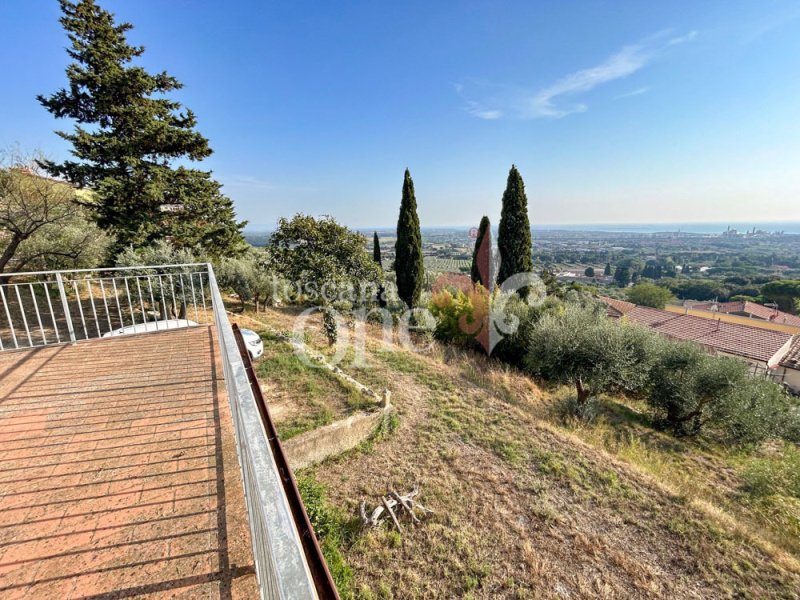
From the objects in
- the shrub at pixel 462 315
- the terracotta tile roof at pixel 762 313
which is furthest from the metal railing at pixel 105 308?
the terracotta tile roof at pixel 762 313

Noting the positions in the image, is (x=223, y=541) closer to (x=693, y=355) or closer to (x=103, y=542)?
(x=103, y=542)

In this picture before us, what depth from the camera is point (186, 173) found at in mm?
10078

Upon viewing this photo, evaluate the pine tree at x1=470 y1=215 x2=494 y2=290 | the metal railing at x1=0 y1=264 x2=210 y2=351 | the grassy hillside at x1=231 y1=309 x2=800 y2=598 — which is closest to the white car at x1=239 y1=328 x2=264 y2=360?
the grassy hillside at x1=231 y1=309 x2=800 y2=598

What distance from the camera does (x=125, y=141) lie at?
357 inches

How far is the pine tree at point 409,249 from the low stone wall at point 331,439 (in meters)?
10.9

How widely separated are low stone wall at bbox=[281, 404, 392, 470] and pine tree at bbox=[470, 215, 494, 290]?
11556mm

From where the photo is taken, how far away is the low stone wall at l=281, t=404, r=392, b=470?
485 centimetres

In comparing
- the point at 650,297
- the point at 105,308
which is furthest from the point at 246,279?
the point at 650,297

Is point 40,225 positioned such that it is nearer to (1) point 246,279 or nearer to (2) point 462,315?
(1) point 246,279

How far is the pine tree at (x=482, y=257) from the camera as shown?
639 inches

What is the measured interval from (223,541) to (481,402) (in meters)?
6.73

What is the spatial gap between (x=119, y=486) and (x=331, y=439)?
3.37 meters

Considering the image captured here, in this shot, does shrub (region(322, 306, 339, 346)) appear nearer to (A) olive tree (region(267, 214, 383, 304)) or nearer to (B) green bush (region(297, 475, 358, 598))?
(A) olive tree (region(267, 214, 383, 304))

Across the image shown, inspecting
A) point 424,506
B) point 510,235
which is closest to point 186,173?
point 424,506
